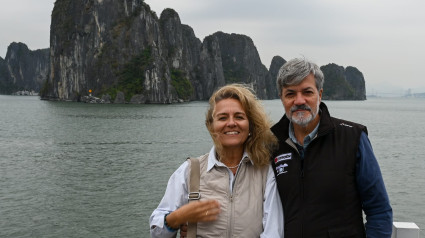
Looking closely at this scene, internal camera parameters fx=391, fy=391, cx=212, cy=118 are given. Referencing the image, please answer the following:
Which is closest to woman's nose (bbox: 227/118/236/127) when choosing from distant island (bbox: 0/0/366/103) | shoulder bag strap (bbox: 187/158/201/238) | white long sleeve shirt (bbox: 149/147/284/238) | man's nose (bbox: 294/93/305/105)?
white long sleeve shirt (bbox: 149/147/284/238)

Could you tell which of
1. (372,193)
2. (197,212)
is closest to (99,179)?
(197,212)

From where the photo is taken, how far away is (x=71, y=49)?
110500 millimetres

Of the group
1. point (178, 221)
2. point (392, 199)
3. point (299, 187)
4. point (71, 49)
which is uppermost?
point (71, 49)

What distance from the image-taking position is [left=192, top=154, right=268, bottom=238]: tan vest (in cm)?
274

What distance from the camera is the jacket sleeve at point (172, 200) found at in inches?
112

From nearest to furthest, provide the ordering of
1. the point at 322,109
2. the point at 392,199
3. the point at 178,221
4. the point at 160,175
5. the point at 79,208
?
the point at 178,221, the point at 322,109, the point at 79,208, the point at 392,199, the point at 160,175

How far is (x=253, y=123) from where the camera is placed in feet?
9.84

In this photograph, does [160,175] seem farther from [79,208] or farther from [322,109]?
[322,109]

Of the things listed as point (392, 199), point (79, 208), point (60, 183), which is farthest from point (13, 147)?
point (392, 199)

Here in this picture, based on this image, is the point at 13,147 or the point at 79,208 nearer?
the point at 79,208

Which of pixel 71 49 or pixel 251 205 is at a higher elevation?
pixel 71 49

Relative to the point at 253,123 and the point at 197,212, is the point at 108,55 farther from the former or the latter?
the point at 197,212

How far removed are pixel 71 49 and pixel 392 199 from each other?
10869cm

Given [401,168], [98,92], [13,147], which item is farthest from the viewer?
[98,92]
